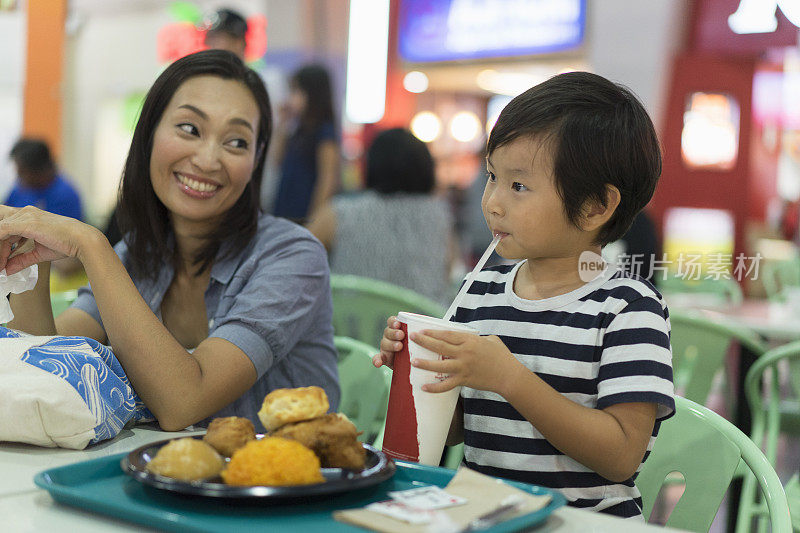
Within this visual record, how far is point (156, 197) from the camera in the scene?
64.4 inches

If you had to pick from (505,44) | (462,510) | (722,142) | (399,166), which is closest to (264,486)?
(462,510)

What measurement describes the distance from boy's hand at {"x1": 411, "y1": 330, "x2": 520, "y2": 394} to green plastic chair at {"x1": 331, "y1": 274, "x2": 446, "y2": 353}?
139 centimetres

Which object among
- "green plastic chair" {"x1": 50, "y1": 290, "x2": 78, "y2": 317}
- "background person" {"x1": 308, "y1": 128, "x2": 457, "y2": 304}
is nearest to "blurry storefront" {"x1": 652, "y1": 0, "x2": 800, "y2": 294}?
"background person" {"x1": 308, "y1": 128, "x2": 457, "y2": 304}

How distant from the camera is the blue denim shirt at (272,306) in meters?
1.35

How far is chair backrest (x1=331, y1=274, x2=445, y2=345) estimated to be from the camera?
242 centimetres

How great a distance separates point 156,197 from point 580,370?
0.91 metres

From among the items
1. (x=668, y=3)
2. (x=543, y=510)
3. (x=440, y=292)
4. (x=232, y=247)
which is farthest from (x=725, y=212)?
(x=543, y=510)

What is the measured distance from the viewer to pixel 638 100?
1.17 m

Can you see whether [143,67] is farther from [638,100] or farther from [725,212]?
[638,100]

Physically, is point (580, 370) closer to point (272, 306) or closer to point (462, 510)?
point (462, 510)

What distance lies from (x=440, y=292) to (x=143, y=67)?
3.92 metres

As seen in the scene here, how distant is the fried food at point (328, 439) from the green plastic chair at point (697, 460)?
0.58 meters

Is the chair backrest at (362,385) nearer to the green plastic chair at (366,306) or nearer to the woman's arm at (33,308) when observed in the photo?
the woman's arm at (33,308)

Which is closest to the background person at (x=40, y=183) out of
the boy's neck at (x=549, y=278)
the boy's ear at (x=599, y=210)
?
the boy's neck at (x=549, y=278)
